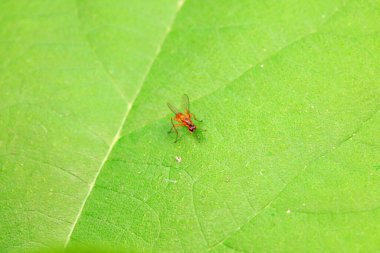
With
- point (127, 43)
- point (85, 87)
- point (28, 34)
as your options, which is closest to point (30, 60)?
point (28, 34)

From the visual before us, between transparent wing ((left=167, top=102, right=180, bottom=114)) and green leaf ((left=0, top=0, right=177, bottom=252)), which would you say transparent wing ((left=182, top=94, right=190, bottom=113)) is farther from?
green leaf ((left=0, top=0, right=177, bottom=252))

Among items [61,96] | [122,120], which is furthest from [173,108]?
[61,96]

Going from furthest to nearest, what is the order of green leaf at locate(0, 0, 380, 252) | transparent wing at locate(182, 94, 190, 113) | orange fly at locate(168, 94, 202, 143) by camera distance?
transparent wing at locate(182, 94, 190, 113) → orange fly at locate(168, 94, 202, 143) → green leaf at locate(0, 0, 380, 252)

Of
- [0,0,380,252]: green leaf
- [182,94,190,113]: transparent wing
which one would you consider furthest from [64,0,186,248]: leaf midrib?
[182,94,190,113]: transparent wing

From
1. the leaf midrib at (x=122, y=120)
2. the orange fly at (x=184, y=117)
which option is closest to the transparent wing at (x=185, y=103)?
the orange fly at (x=184, y=117)

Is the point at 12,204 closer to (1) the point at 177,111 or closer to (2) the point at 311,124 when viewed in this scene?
(1) the point at 177,111

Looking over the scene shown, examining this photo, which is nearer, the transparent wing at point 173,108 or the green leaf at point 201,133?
the green leaf at point 201,133

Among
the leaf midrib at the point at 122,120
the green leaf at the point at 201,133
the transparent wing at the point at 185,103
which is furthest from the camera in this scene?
the transparent wing at the point at 185,103

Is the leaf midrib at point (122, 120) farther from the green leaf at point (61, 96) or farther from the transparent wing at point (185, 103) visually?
the transparent wing at point (185, 103)
